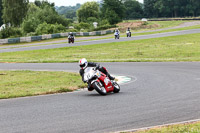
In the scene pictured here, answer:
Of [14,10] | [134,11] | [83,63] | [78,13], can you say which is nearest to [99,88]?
[83,63]

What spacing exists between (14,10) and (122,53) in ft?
247

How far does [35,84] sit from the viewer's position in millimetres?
16859

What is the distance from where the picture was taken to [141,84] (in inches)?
→ 636

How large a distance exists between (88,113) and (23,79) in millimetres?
9503

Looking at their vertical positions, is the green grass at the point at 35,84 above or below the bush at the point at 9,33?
below

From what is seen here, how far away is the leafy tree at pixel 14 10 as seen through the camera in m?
105

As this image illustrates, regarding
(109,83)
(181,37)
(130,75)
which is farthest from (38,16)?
(109,83)

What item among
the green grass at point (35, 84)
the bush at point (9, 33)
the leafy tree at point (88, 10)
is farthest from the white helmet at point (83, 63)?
the leafy tree at point (88, 10)

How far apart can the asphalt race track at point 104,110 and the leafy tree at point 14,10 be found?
309 ft

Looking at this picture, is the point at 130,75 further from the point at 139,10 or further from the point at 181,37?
the point at 139,10

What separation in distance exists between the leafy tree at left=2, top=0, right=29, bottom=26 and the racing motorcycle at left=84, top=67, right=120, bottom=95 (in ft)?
313

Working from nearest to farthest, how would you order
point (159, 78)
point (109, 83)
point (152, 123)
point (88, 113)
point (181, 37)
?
point (152, 123), point (88, 113), point (109, 83), point (159, 78), point (181, 37)

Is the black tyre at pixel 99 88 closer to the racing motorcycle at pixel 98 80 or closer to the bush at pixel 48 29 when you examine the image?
the racing motorcycle at pixel 98 80

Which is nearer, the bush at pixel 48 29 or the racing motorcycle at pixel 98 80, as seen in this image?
the racing motorcycle at pixel 98 80
